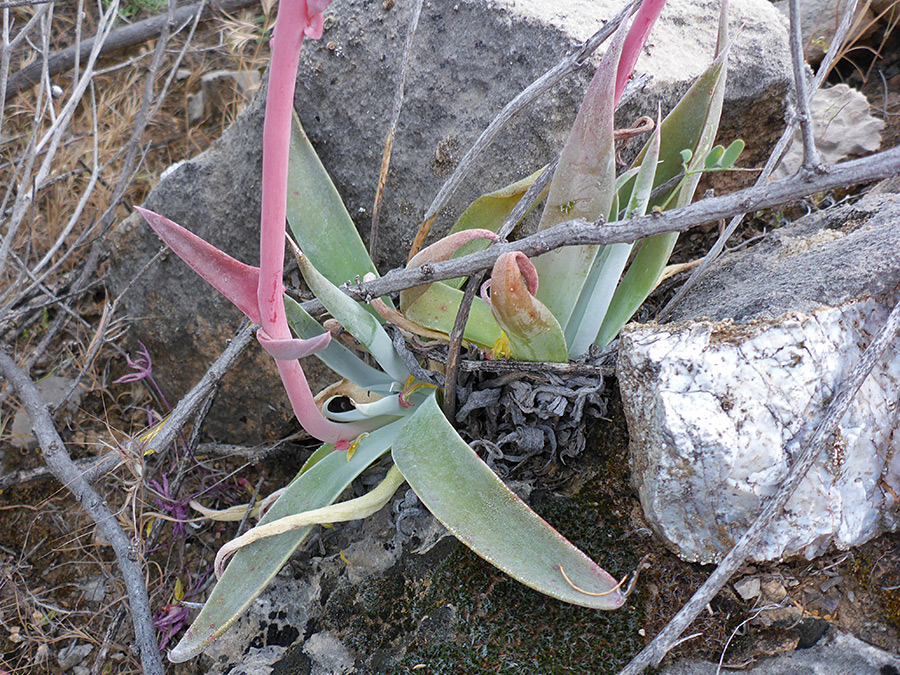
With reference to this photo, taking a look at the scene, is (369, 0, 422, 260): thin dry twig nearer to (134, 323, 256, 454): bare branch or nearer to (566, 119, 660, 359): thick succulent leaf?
(134, 323, 256, 454): bare branch

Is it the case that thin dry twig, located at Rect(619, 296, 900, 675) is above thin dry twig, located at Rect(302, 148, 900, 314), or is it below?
below

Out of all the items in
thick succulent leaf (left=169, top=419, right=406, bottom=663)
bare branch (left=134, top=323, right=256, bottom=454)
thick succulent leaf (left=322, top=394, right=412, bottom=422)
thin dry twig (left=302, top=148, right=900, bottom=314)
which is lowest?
thick succulent leaf (left=169, top=419, right=406, bottom=663)

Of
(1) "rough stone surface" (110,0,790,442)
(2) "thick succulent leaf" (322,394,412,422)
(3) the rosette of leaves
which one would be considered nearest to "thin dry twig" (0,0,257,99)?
(1) "rough stone surface" (110,0,790,442)

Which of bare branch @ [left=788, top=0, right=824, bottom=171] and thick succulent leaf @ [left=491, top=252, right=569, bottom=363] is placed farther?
thick succulent leaf @ [left=491, top=252, right=569, bottom=363]

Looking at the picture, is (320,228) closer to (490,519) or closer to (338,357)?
(338,357)

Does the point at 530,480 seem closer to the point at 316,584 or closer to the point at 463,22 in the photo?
the point at 316,584

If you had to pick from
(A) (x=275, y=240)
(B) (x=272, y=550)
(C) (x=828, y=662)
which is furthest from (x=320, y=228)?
(C) (x=828, y=662)

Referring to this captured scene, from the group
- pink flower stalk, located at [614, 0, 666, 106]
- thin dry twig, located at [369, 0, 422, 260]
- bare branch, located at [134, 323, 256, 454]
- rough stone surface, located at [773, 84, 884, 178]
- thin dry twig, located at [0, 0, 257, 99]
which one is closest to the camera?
pink flower stalk, located at [614, 0, 666, 106]
